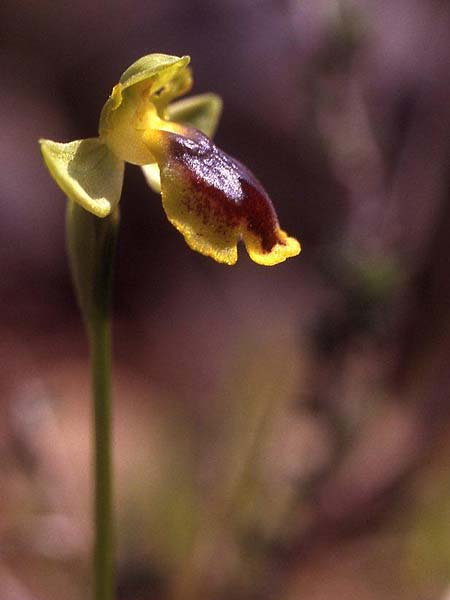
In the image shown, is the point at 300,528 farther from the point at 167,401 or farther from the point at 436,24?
the point at 436,24

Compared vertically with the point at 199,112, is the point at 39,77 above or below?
below

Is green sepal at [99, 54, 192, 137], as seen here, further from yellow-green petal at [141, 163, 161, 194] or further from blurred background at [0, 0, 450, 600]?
blurred background at [0, 0, 450, 600]

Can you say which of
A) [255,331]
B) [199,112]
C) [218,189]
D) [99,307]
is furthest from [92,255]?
[255,331]

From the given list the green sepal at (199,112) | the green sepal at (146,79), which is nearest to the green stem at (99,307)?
the green sepal at (146,79)

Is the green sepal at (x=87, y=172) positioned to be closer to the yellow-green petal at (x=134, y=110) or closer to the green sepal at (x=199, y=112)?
the yellow-green petal at (x=134, y=110)

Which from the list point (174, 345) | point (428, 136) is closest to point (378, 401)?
point (428, 136)

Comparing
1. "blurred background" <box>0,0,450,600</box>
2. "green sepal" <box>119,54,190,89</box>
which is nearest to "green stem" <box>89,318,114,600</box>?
"green sepal" <box>119,54,190,89</box>
